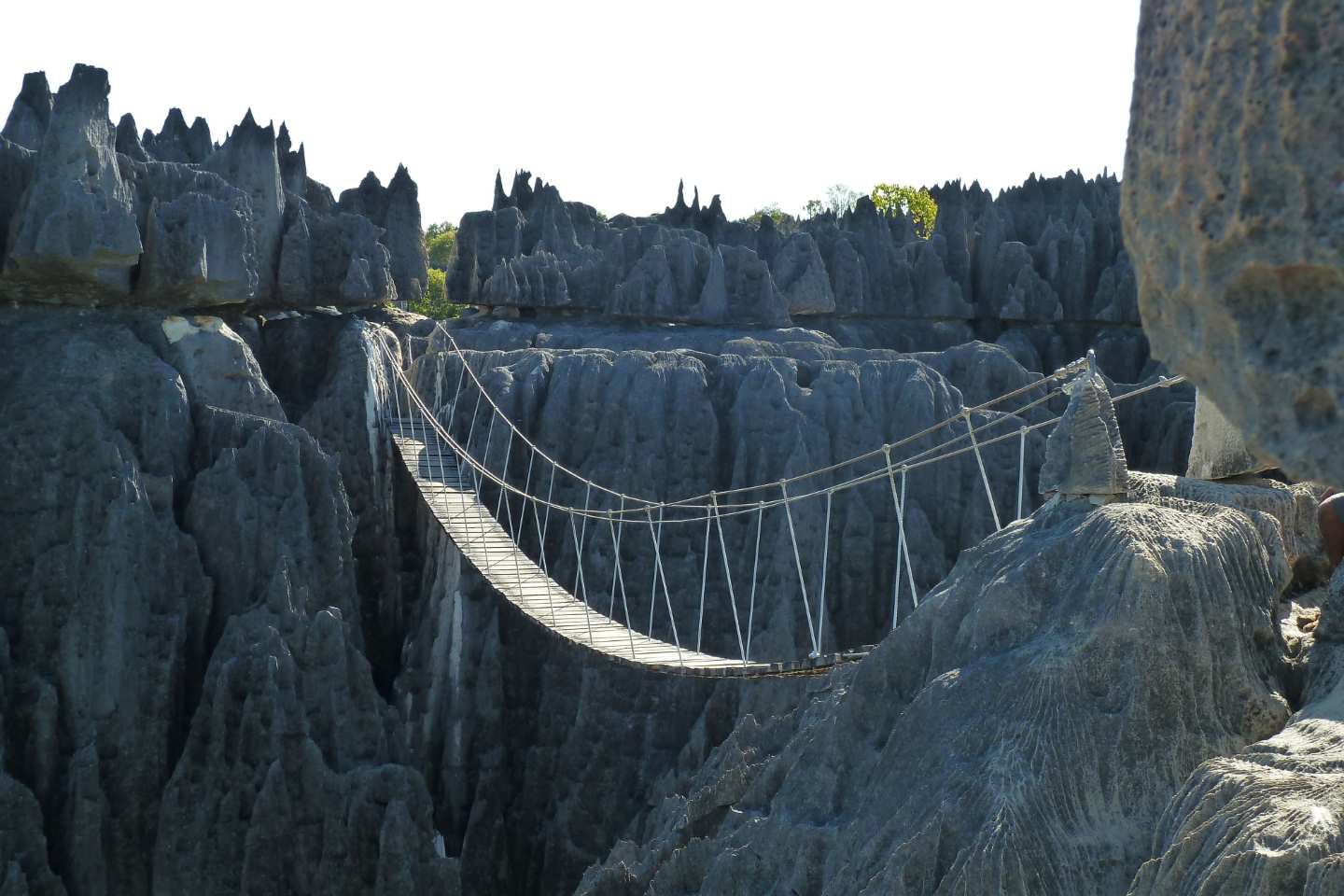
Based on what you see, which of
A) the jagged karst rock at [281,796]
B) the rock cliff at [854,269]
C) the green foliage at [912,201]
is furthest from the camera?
the green foliage at [912,201]

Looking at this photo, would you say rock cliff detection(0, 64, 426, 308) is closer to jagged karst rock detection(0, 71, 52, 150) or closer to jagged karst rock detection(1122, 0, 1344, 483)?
jagged karst rock detection(0, 71, 52, 150)

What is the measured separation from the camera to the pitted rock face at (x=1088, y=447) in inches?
231

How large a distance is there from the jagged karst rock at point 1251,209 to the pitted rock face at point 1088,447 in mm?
3745

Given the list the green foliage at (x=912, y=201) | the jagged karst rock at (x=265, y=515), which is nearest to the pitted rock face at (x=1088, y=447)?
the jagged karst rock at (x=265, y=515)

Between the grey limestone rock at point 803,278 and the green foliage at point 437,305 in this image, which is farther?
the green foliage at point 437,305

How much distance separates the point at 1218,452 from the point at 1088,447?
82.8 inches

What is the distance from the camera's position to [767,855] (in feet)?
21.0

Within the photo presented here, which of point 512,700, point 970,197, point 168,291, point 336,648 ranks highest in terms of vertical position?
point 970,197

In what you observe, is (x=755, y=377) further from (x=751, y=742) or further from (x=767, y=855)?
(x=767, y=855)

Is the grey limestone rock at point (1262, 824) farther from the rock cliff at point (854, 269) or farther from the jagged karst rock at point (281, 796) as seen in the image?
the rock cliff at point (854, 269)

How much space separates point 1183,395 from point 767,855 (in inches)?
631

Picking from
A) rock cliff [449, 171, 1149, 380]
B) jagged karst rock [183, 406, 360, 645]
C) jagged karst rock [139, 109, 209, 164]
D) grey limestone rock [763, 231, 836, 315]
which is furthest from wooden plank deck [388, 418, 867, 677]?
grey limestone rock [763, 231, 836, 315]

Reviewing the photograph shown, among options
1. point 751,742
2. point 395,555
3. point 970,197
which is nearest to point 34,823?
point 395,555

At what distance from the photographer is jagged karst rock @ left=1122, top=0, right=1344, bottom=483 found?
6.25 ft
